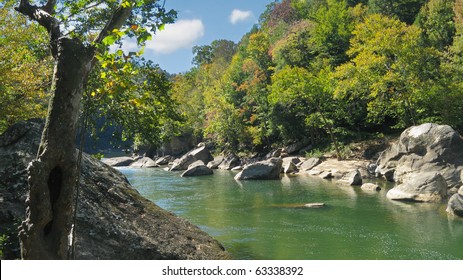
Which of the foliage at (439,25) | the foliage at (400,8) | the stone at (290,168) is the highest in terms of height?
the foliage at (400,8)

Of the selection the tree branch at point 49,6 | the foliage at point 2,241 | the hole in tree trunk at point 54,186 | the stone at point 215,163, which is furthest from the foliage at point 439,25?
the hole in tree trunk at point 54,186

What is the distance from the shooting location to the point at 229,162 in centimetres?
5044

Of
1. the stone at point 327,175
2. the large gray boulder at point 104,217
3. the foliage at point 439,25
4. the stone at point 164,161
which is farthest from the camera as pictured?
the stone at point 164,161

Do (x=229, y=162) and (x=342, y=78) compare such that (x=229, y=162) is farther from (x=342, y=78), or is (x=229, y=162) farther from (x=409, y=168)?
(x=409, y=168)

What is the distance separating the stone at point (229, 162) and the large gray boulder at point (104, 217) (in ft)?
124

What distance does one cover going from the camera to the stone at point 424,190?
21.8 m

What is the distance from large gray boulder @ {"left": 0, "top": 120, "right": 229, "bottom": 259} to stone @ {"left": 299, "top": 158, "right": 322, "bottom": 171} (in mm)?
28894

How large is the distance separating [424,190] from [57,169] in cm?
2139

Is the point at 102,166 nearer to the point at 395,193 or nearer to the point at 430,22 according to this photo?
the point at 395,193

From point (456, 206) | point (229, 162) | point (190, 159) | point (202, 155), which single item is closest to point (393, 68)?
point (456, 206)

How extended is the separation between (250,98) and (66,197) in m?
53.2

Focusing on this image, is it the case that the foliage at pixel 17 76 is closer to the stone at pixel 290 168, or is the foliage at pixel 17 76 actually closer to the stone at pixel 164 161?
the stone at pixel 290 168

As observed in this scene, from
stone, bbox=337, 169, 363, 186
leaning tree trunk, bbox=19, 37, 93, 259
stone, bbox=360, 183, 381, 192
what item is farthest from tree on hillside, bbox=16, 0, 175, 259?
stone, bbox=337, 169, 363, 186

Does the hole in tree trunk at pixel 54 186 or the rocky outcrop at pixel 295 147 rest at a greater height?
the rocky outcrop at pixel 295 147
